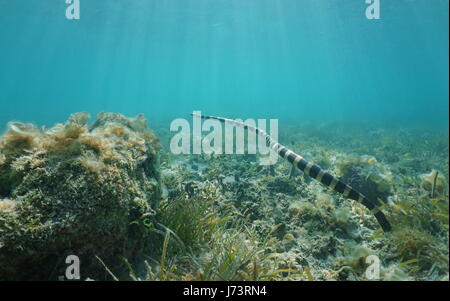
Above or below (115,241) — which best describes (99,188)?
above

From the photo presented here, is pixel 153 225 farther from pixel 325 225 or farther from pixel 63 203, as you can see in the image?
pixel 325 225

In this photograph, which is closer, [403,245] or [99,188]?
[99,188]

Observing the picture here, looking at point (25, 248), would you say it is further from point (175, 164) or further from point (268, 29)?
point (268, 29)

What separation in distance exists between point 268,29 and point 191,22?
48.3ft

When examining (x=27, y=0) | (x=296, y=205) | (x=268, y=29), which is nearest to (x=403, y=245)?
(x=296, y=205)

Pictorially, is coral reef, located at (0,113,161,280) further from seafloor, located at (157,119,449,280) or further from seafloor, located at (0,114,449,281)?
seafloor, located at (157,119,449,280)

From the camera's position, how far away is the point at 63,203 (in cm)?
269

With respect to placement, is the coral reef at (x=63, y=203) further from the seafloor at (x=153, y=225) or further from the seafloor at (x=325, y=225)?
the seafloor at (x=325, y=225)

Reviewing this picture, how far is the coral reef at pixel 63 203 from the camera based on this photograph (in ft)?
8.35

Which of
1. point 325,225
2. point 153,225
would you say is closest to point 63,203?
point 153,225

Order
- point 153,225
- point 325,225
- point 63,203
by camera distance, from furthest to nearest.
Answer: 1. point 325,225
2. point 153,225
3. point 63,203

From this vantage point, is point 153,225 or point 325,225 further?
point 325,225

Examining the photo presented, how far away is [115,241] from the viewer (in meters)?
3.00

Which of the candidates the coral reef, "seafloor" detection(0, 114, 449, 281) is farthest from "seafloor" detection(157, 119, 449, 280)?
the coral reef
